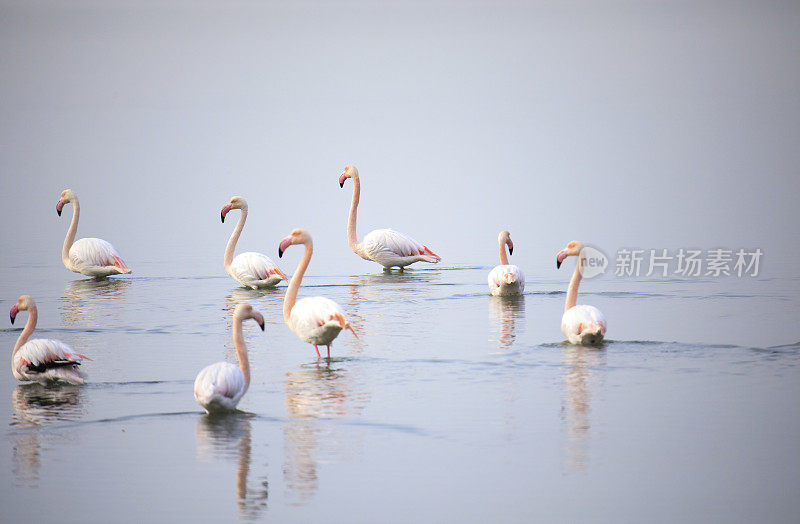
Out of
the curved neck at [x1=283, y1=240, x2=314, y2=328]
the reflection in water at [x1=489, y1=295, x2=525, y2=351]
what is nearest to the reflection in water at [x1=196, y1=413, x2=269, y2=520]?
the curved neck at [x1=283, y1=240, x2=314, y2=328]

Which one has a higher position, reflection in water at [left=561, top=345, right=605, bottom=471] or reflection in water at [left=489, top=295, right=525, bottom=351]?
reflection in water at [left=489, top=295, right=525, bottom=351]

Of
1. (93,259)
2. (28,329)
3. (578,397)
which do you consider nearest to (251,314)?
(28,329)

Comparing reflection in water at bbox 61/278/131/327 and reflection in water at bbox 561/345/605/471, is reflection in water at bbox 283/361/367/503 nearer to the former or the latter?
reflection in water at bbox 561/345/605/471

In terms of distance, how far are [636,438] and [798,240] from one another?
1308 cm

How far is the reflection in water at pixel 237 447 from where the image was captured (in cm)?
532

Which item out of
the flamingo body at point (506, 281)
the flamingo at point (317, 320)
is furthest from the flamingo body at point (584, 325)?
the flamingo body at point (506, 281)

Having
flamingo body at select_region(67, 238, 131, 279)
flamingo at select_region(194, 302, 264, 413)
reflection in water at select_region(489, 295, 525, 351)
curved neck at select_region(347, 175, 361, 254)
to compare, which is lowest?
flamingo at select_region(194, 302, 264, 413)

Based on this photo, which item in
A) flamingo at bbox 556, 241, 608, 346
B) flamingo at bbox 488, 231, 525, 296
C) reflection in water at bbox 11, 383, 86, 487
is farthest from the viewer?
flamingo at bbox 488, 231, 525, 296

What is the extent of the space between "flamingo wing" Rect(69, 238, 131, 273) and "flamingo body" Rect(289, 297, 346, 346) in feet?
18.8

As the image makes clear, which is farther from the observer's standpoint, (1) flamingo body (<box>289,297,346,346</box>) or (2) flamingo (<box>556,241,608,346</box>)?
(2) flamingo (<box>556,241,608,346</box>)

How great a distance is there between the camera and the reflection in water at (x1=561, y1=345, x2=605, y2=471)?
6.00 meters

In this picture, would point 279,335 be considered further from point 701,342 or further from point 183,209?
point 183,209

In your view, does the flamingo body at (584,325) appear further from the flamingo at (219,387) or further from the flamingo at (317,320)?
the flamingo at (219,387)

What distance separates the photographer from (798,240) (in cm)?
1827
